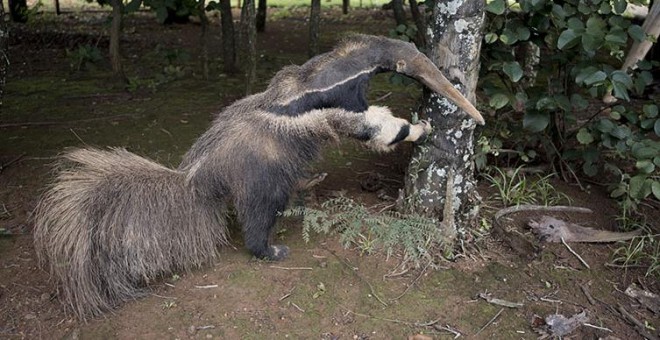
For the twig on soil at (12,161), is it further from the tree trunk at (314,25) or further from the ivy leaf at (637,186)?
the ivy leaf at (637,186)

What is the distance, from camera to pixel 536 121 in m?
4.29

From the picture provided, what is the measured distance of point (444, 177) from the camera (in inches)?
160

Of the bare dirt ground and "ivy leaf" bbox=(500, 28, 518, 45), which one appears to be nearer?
the bare dirt ground

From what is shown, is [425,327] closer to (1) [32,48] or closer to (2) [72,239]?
(2) [72,239]

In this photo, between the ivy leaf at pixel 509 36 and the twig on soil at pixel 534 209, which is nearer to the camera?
the ivy leaf at pixel 509 36

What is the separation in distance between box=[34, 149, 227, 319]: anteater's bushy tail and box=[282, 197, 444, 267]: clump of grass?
2.04 feet

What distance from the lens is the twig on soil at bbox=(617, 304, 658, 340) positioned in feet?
11.0

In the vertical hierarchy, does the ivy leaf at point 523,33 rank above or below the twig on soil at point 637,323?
above

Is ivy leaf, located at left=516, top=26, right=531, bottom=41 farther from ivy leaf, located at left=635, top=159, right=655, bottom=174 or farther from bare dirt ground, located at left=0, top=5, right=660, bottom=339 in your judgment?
bare dirt ground, located at left=0, top=5, right=660, bottom=339

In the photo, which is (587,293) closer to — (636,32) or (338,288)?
(338,288)

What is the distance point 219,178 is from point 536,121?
228cm

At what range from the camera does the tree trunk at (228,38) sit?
25.0ft

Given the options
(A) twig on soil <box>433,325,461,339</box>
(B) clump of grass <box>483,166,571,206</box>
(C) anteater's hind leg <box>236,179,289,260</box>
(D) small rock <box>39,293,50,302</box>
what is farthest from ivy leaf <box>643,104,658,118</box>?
(D) small rock <box>39,293,50,302</box>

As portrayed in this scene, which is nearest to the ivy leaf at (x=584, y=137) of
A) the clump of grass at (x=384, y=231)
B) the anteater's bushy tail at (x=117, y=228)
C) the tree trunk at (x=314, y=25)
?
the clump of grass at (x=384, y=231)
